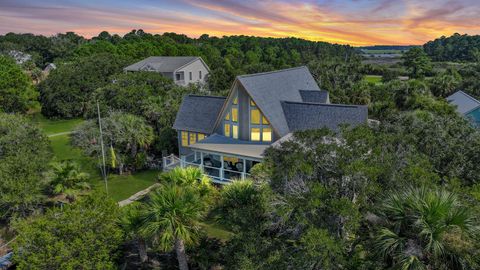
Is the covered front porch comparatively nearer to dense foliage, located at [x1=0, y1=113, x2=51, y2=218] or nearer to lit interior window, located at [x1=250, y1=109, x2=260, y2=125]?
lit interior window, located at [x1=250, y1=109, x2=260, y2=125]

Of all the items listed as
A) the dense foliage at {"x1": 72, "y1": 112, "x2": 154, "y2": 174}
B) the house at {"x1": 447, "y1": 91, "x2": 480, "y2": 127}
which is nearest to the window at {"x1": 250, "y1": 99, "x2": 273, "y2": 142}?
the dense foliage at {"x1": 72, "y1": 112, "x2": 154, "y2": 174}

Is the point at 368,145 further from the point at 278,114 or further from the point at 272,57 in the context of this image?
the point at 272,57

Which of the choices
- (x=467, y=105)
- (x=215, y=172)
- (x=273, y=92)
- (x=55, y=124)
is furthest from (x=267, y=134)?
(x=55, y=124)

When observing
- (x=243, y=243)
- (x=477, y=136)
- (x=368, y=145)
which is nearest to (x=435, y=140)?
(x=477, y=136)

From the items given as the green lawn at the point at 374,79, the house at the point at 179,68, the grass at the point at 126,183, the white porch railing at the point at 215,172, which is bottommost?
the grass at the point at 126,183

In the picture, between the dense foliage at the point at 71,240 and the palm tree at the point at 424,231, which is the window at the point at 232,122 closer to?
the dense foliage at the point at 71,240

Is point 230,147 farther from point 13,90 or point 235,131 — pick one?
point 13,90

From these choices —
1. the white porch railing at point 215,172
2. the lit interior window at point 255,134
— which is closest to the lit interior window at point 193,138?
the white porch railing at point 215,172
